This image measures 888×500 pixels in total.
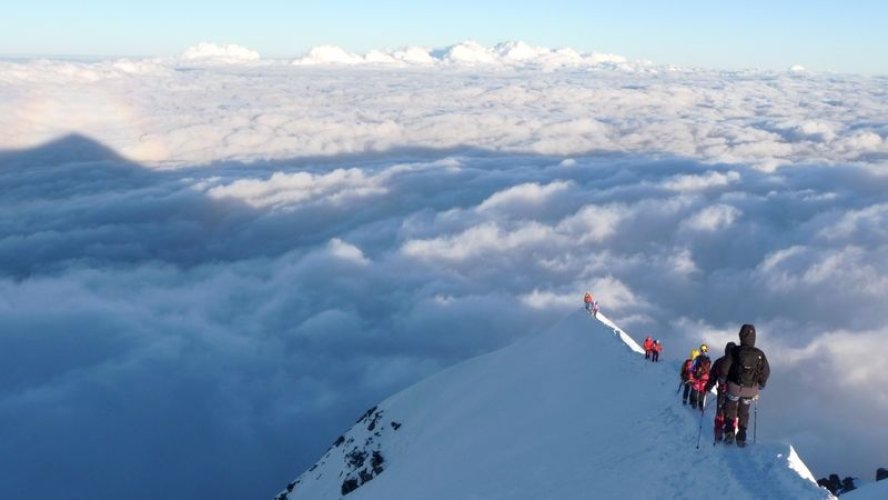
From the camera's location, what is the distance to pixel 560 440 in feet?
61.8

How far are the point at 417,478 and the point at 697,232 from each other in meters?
162

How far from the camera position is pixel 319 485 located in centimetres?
3862

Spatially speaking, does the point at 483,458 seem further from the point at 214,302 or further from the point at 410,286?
the point at 214,302

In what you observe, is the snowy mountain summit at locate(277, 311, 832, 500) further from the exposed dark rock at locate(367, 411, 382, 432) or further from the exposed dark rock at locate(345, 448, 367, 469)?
the exposed dark rock at locate(367, 411, 382, 432)

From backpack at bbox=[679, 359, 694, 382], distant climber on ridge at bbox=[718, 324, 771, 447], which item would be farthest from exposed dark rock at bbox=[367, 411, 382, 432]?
distant climber on ridge at bbox=[718, 324, 771, 447]

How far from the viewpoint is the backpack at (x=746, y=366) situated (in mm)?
11484

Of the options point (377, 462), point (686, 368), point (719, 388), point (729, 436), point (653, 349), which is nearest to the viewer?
point (719, 388)

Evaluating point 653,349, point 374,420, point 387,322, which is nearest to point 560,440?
point 653,349

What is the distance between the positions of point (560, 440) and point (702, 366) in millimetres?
5330

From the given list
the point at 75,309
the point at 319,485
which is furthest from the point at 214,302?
the point at 319,485

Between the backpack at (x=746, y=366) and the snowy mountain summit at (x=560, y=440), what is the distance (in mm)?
1825

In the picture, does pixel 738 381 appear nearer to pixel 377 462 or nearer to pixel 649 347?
pixel 649 347

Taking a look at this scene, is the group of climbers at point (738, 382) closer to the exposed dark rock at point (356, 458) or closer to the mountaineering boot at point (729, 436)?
the mountaineering boot at point (729, 436)

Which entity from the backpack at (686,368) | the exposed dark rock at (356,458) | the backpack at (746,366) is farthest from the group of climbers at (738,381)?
the exposed dark rock at (356,458)
